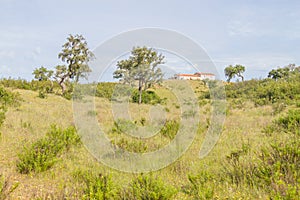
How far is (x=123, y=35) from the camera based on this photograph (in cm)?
640

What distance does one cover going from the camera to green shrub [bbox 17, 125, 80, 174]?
4.63 metres

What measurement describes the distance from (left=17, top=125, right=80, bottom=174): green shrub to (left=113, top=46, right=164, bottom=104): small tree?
13204 millimetres

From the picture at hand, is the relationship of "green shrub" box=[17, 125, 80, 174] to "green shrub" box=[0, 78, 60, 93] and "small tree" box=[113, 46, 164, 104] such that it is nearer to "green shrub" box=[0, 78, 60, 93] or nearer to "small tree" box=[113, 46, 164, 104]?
"small tree" box=[113, 46, 164, 104]

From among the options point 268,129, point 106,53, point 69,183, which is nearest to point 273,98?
point 268,129

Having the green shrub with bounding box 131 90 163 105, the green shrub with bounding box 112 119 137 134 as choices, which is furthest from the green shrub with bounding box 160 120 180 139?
the green shrub with bounding box 131 90 163 105

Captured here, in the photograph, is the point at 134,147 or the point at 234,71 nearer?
the point at 134,147

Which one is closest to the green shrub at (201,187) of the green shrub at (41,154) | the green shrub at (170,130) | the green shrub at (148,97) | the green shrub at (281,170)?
the green shrub at (281,170)

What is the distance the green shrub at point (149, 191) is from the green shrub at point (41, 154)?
2.02 meters

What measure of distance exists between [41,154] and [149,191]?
2614mm

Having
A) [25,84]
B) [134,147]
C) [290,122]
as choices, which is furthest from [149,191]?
[25,84]

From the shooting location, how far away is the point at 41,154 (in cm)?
488

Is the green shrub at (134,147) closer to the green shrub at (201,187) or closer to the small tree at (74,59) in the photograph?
the green shrub at (201,187)

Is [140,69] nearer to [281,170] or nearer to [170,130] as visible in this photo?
[170,130]

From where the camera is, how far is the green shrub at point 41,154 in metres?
4.63
